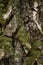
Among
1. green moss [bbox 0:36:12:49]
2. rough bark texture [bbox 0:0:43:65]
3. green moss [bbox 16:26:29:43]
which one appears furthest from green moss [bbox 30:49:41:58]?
green moss [bbox 0:36:12:49]

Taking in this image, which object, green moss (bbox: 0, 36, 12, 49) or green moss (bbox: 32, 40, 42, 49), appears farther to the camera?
green moss (bbox: 32, 40, 42, 49)

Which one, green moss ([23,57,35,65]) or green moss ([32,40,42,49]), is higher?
green moss ([32,40,42,49])

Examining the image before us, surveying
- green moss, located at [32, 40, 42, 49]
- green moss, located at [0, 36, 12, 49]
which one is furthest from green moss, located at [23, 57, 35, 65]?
green moss, located at [0, 36, 12, 49]

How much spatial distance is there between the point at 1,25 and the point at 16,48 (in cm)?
50

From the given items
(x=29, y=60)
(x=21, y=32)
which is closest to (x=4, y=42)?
(x=21, y=32)

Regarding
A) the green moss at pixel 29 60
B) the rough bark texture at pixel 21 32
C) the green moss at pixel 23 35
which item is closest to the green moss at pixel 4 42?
the rough bark texture at pixel 21 32

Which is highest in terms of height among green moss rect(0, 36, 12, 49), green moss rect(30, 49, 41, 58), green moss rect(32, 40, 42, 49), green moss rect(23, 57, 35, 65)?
green moss rect(0, 36, 12, 49)

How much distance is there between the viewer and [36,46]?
4.19m

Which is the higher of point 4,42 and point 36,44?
point 4,42

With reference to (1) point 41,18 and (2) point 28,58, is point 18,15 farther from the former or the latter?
(2) point 28,58

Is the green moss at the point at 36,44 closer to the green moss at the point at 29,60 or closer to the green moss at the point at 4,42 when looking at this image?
the green moss at the point at 29,60

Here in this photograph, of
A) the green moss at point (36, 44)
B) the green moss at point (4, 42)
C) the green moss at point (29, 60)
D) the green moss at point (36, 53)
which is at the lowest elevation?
the green moss at point (29, 60)

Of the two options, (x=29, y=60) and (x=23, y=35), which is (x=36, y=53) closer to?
(x=29, y=60)

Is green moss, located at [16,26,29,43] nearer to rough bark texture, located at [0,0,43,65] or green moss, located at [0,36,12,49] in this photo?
rough bark texture, located at [0,0,43,65]
